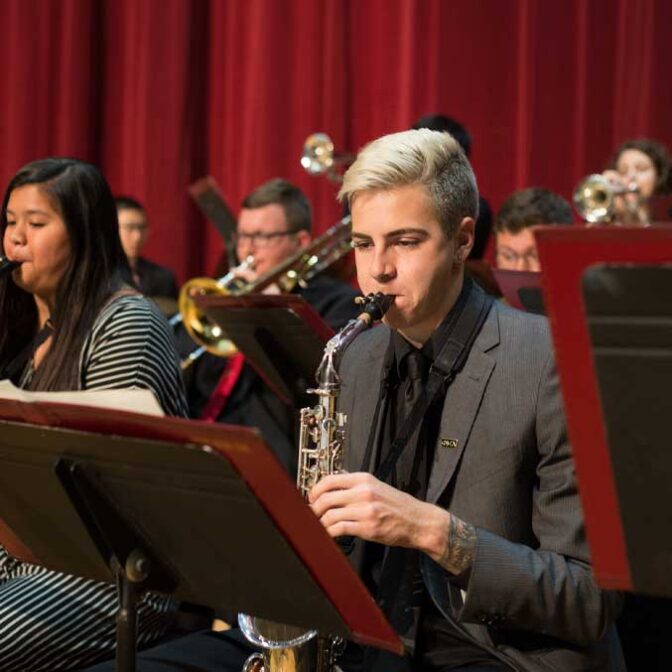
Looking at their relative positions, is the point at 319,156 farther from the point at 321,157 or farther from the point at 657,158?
the point at 657,158

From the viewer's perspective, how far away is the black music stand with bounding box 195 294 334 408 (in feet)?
10.0

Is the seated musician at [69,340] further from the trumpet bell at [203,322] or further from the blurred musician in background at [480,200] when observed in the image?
the trumpet bell at [203,322]

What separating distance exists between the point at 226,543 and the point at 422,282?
694mm

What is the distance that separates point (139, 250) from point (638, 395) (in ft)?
15.5

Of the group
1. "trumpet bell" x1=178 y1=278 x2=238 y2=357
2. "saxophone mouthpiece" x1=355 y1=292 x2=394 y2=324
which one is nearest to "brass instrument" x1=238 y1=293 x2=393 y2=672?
"saxophone mouthpiece" x1=355 y1=292 x2=394 y2=324

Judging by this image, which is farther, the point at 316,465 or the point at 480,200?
the point at 480,200

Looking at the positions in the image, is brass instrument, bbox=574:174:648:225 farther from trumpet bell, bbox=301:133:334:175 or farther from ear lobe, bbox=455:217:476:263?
ear lobe, bbox=455:217:476:263

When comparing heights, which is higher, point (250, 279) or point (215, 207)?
point (215, 207)

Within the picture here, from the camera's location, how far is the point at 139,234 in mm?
5750

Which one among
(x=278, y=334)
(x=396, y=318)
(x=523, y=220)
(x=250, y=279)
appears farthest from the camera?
(x=250, y=279)

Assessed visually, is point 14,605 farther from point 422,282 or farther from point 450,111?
point 450,111

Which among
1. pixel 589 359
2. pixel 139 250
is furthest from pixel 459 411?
pixel 139 250

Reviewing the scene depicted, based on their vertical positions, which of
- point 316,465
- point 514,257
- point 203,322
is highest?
point 514,257

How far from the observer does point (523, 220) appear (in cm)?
432
